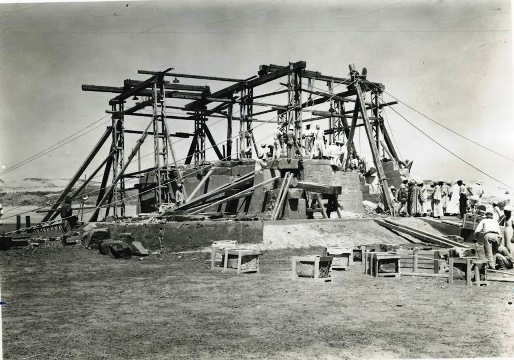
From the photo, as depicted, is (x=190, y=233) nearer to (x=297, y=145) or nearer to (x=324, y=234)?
(x=324, y=234)

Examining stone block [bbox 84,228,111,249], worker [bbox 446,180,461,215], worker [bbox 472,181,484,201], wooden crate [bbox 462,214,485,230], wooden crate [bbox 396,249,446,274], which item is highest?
worker [bbox 472,181,484,201]

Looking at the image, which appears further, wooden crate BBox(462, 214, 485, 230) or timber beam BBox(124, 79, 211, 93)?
timber beam BBox(124, 79, 211, 93)

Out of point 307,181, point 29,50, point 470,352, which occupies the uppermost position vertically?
point 29,50

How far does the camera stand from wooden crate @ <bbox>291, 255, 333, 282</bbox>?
9.10 metres

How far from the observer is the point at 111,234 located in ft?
46.4

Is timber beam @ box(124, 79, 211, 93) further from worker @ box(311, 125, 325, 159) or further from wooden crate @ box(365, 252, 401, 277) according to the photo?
wooden crate @ box(365, 252, 401, 277)

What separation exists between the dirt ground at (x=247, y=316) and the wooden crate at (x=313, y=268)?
27 cm

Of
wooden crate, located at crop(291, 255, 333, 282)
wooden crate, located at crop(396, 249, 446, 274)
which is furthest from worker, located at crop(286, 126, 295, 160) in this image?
wooden crate, located at crop(291, 255, 333, 282)

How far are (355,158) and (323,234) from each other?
1200 cm

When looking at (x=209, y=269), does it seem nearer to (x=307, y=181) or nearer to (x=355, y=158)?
(x=307, y=181)

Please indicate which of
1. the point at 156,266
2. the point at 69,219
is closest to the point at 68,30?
the point at 156,266

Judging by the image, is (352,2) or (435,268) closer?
(352,2)

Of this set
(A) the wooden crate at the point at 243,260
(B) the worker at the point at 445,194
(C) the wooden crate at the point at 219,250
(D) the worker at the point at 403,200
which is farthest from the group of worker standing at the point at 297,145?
(A) the wooden crate at the point at 243,260

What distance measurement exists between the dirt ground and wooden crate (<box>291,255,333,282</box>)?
0.27 meters
